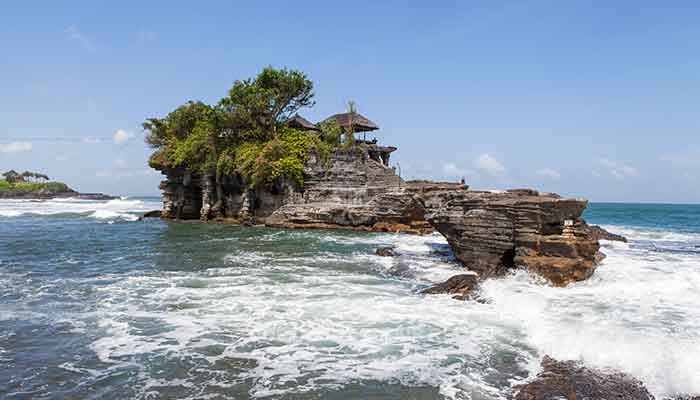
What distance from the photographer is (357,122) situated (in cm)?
3591

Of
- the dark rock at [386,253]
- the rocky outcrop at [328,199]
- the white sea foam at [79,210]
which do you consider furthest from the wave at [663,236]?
the white sea foam at [79,210]

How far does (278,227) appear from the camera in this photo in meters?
29.6

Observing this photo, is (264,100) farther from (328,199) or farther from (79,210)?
(79,210)

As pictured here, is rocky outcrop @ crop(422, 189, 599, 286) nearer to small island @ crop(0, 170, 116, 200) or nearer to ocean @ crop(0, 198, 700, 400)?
ocean @ crop(0, 198, 700, 400)

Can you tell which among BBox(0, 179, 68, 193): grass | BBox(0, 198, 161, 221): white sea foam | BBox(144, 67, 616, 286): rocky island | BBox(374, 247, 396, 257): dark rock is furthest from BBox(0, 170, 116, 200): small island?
BBox(374, 247, 396, 257): dark rock

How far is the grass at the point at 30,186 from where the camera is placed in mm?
97844

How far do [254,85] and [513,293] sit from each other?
93.2 feet

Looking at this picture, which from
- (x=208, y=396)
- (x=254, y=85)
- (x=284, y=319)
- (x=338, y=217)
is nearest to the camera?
(x=208, y=396)

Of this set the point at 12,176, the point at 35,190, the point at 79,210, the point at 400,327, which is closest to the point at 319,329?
the point at 400,327

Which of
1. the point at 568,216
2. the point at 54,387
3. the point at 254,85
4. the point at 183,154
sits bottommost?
the point at 54,387

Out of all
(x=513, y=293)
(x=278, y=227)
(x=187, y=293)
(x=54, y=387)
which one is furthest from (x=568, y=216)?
(x=278, y=227)

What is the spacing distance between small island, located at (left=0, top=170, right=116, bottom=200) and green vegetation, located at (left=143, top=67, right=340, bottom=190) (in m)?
75.1

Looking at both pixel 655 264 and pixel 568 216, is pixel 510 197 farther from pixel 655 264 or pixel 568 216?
pixel 655 264

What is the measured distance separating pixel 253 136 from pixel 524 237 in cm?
2686
